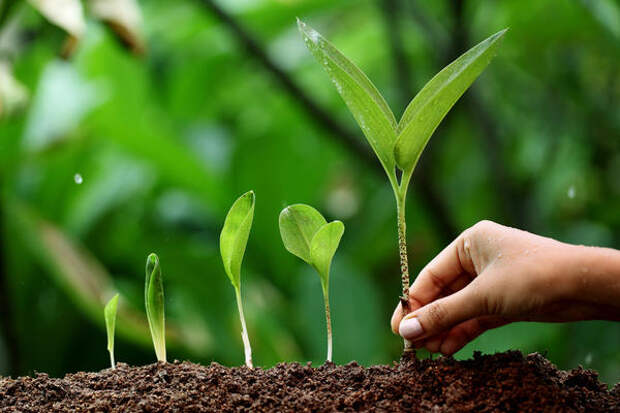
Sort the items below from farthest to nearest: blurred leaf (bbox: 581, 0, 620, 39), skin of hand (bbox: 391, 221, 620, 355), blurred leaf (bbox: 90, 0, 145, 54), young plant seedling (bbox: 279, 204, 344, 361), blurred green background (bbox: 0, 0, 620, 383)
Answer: blurred green background (bbox: 0, 0, 620, 383), blurred leaf (bbox: 581, 0, 620, 39), blurred leaf (bbox: 90, 0, 145, 54), young plant seedling (bbox: 279, 204, 344, 361), skin of hand (bbox: 391, 221, 620, 355)

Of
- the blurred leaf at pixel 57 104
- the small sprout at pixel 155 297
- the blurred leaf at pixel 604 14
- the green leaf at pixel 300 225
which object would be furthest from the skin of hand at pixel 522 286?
the blurred leaf at pixel 57 104

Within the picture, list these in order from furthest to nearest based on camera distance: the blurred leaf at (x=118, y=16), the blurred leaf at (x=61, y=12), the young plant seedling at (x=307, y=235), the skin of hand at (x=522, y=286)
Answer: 1. the blurred leaf at (x=118, y=16)
2. the blurred leaf at (x=61, y=12)
3. the young plant seedling at (x=307, y=235)
4. the skin of hand at (x=522, y=286)

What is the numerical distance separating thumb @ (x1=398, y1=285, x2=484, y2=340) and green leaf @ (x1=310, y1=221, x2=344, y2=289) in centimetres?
9

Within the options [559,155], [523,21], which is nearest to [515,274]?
[523,21]

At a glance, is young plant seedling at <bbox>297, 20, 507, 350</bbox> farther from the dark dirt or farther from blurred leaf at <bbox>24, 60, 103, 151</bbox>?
blurred leaf at <bbox>24, 60, 103, 151</bbox>

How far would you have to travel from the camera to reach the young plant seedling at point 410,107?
0.48m

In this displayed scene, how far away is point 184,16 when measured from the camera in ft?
5.64

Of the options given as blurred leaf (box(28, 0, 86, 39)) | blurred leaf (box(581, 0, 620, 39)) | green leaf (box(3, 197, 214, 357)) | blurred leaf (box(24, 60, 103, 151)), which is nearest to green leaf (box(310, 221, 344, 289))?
blurred leaf (box(28, 0, 86, 39))

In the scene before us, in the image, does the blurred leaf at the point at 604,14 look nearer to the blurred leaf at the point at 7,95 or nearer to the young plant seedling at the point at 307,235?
the young plant seedling at the point at 307,235

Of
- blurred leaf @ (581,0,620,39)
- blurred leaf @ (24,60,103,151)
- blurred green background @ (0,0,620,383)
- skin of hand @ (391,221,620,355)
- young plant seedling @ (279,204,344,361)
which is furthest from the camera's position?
blurred leaf @ (24,60,103,151)

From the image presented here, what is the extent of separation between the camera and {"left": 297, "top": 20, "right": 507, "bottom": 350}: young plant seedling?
1.58 feet

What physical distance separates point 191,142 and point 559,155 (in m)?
0.89

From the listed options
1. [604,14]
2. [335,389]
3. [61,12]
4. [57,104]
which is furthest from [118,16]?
[57,104]

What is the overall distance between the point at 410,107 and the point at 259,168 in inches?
33.8
